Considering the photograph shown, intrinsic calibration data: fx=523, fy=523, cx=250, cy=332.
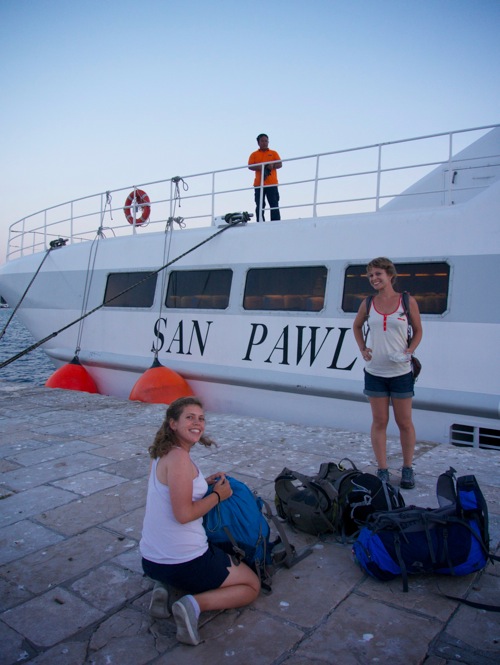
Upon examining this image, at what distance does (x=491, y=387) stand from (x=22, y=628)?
16.5 ft

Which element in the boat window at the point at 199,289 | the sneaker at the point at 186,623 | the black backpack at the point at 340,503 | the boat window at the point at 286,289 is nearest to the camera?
the sneaker at the point at 186,623

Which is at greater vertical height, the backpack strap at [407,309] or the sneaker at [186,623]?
the backpack strap at [407,309]

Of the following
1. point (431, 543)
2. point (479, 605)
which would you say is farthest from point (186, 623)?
point (479, 605)

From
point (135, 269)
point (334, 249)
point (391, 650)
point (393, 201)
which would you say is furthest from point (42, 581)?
point (393, 201)

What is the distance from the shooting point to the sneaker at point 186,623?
7.46 ft

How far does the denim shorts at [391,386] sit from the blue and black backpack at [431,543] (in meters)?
1.26

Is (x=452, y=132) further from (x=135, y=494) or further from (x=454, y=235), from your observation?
(x=135, y=494)

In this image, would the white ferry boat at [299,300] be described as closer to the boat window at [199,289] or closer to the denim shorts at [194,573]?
the boat window at [199,289]

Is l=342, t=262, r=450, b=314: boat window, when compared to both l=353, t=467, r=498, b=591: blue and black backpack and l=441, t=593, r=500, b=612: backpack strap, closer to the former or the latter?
l=353, t=467, r=498, b=591: blue and black backpack

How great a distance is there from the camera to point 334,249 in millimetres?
7008

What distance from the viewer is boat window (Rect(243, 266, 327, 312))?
7105mm

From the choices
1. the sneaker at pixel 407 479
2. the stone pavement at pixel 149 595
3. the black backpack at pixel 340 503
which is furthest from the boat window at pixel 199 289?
the black backpack at pixel 340 503

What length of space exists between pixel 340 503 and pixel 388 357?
1208 millimetres

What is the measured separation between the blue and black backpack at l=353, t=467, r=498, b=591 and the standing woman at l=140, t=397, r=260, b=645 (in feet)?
2.37
